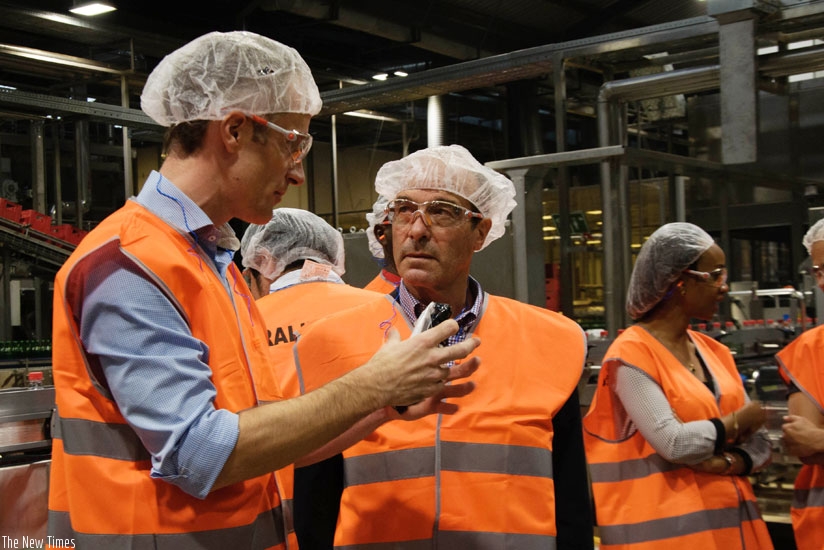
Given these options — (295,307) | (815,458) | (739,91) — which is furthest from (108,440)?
(739,91)

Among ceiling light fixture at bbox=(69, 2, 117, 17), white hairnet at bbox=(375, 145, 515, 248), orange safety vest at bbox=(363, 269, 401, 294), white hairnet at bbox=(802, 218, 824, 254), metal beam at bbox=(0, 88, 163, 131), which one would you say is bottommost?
orange safety vest at bbox=(363, 269, 401, 294)

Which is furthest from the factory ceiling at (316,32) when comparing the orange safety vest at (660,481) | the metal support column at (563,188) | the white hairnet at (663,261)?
the orange safety vest at (660,481)

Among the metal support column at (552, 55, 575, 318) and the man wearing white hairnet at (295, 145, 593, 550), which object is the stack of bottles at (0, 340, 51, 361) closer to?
the metal support column at (552, 55, 575, 318)

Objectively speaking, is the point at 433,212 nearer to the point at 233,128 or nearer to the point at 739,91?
the point at 233,128

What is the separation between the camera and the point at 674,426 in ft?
7.77

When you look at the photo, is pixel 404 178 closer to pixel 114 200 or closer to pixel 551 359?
pixel 551 359

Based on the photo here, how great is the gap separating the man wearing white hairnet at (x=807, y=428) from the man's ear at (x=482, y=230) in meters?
1.22

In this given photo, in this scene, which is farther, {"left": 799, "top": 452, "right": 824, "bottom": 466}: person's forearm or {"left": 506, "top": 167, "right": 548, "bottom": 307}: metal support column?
{"left": 506, "top": 167, "right": 548, "bottom": 307}: metal support column

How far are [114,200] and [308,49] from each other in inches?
136

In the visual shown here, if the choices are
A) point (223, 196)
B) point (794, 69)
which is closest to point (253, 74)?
point (223, 196)

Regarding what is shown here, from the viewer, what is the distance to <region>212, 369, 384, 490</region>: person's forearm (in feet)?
3.99

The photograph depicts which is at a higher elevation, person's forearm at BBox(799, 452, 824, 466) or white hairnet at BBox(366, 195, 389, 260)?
white hairnet at BBox(366, 195, 389, 260)

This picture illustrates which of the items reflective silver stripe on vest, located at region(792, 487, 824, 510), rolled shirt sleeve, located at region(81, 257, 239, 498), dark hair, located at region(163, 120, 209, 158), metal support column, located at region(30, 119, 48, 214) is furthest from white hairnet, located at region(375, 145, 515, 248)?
metal support column, located at region(30, 119, 48, 214)

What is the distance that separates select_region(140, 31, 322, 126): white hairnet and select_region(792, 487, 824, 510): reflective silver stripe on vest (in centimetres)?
207
